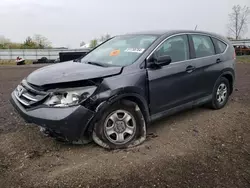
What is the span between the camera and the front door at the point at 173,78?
397cm

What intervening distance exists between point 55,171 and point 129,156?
948 millimetres

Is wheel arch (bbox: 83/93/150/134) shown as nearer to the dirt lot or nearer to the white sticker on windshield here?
the dirt lot

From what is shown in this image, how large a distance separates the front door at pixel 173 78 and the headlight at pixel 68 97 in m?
1.06

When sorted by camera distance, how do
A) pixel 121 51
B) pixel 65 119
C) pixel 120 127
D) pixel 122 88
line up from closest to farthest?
pixel 65 119 < pixel 122 88 < pixel 120 127 < pixel 121 51

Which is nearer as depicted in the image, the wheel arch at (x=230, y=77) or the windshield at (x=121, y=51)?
the windshield at (x=121, y=51)

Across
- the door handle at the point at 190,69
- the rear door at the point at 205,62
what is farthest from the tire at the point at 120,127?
the rear door at the point at 205,62

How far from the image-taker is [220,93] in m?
5.48

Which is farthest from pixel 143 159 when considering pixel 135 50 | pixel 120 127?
pixel 135 50

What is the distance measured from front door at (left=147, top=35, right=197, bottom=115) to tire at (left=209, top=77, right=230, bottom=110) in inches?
32.6

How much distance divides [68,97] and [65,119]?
11.1 inches

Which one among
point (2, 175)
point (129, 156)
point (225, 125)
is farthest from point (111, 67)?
point (225, 125)

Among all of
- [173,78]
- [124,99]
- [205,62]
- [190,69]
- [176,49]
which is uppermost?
[176,49]

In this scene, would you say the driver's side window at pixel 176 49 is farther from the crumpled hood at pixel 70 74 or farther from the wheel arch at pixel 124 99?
the crumpled hood at pixel 70 74

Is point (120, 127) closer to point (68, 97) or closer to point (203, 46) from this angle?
point (68, 97)
